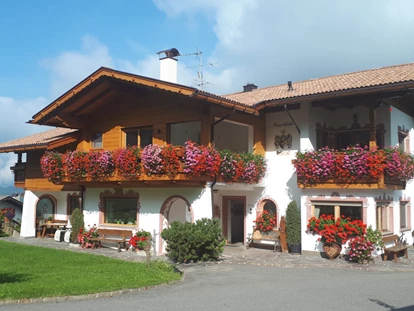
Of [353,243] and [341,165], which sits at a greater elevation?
[341,165]

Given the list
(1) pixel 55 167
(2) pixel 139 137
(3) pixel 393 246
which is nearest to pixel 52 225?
Answer: (1) pixel 55 167

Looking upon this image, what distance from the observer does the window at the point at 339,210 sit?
612 inches

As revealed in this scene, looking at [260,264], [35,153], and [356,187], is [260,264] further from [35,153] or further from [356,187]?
[35,153]

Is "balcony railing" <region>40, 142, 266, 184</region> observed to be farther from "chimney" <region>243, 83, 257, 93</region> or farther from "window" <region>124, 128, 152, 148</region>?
"chimney" <region>243, 83, 257, 93</region>

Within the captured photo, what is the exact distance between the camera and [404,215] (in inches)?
710

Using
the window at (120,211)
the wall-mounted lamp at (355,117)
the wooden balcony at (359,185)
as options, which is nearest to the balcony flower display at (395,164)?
the wooden balcony at (359,185)

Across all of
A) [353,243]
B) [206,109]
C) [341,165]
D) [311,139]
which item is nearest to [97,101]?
[206,109]

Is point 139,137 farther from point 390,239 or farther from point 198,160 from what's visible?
point 390,239

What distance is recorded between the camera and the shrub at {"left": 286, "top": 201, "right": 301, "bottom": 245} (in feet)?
54.4

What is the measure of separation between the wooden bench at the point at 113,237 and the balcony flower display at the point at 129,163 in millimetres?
2491

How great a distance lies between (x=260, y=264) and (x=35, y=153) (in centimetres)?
1318

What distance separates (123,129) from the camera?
18.3 metres

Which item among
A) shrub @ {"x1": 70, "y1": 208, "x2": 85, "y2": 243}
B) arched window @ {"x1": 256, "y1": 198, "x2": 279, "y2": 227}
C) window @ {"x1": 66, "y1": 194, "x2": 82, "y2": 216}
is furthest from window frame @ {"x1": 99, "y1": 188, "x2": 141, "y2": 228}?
arched window @ {"x1": 256, "y1": 198, "x2": 279, "y2": 227}

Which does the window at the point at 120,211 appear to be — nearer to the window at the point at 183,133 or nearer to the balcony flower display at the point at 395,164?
the window at the point at 183,133
